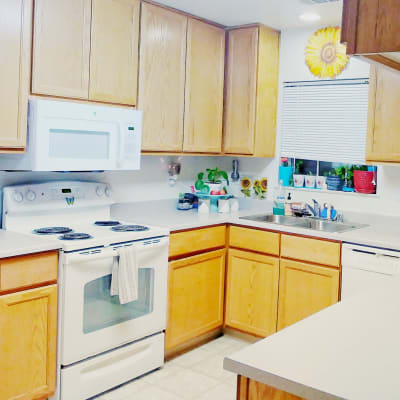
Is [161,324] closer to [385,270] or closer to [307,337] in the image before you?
[385,270]

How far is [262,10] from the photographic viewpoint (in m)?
3.57

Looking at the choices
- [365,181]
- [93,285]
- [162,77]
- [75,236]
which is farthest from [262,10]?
[93,285]

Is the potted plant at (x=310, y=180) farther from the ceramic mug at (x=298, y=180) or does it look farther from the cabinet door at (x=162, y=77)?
the cabinet door at (x=162, y=77)

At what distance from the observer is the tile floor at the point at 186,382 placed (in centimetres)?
290

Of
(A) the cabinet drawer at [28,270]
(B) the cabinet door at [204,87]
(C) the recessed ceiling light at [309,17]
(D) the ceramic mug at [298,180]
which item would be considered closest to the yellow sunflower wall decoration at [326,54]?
(C) the recessed ceiling light at [309,17]

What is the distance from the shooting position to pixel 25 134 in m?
2.73

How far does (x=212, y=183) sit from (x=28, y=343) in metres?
1.90

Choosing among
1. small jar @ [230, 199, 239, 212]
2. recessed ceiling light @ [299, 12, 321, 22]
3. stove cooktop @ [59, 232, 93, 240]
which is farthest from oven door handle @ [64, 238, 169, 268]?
recessed ceiling light @ [299, 12, 321, 22]

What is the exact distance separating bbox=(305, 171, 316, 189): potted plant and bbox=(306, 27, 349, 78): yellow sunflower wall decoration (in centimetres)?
73

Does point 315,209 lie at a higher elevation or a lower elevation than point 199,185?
lower

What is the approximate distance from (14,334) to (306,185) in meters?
2.42

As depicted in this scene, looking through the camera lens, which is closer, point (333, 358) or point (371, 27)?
point (371, 27)

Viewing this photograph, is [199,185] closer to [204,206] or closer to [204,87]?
[204,206]

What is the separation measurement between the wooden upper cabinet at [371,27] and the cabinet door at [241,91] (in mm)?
2941
